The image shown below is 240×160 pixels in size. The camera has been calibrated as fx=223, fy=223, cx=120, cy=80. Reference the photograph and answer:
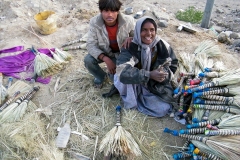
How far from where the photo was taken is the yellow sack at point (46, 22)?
15.2 feet

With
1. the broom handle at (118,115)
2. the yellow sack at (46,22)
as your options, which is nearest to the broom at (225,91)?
the broom handle at (118,115)

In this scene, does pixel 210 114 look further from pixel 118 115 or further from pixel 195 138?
pixel 118 115

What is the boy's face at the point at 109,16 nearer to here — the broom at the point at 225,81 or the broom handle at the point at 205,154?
the broom at the point at 225,81

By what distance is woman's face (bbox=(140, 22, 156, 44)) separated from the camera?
2.48m

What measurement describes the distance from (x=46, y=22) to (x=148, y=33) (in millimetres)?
2885

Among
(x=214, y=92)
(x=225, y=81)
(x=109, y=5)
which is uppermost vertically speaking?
(x=109, y=5)

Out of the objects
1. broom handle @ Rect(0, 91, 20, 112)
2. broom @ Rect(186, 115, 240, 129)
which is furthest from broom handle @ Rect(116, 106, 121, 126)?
broom handle @ Rect(0, 91, 20, 112)

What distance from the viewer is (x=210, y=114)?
8.25 feet

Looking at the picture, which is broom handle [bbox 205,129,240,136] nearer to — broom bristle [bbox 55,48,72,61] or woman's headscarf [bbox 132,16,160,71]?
woman's headscarf [bbox 132,16,160,71]

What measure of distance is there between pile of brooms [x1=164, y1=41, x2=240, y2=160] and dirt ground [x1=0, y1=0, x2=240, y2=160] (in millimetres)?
258

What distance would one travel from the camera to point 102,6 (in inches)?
107

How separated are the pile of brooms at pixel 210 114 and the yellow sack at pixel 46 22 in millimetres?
3052

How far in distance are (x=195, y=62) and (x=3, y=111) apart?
282 cm

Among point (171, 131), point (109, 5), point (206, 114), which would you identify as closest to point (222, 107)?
point (206, 114)
